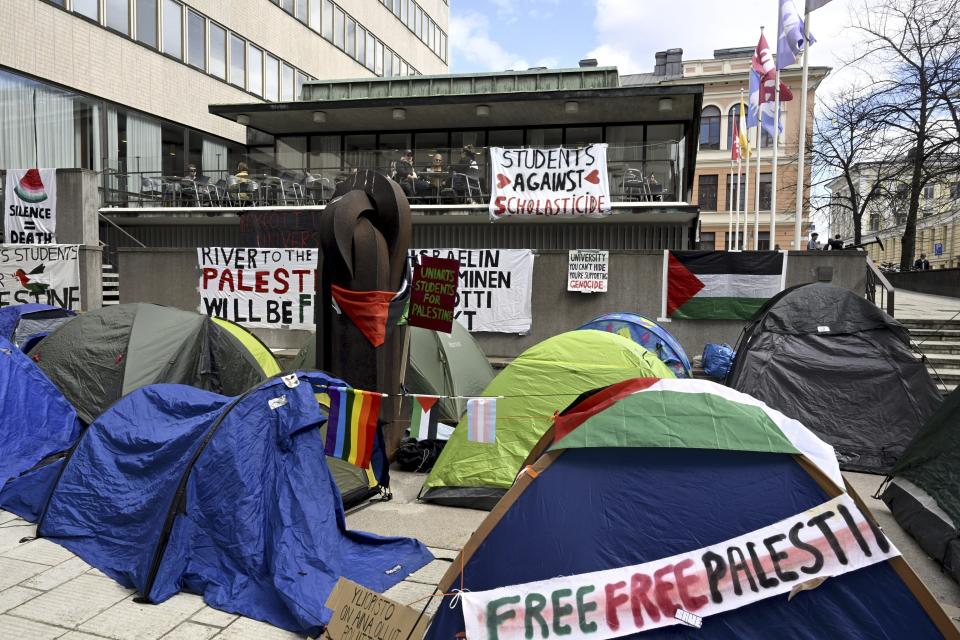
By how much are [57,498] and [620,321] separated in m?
7.36

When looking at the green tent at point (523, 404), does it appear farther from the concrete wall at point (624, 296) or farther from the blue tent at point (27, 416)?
the concrete wall at point (624, 296)

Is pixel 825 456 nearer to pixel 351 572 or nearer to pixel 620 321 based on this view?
pixel 351 572

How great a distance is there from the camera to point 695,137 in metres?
19.1

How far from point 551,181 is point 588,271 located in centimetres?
358

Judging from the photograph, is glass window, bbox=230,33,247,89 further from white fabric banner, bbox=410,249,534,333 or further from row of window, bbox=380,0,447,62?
white fabric banner, bbox=410,249,534,333

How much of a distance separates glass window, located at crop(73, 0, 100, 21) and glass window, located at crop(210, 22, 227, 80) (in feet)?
15.9

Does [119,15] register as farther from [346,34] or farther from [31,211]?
[346,34]

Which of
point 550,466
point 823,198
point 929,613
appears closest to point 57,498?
point 550,466

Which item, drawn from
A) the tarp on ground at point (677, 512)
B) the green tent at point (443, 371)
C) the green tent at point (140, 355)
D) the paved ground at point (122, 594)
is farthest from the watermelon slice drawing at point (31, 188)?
the tarp on ground at point (677, 512)

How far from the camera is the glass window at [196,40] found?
2414cm

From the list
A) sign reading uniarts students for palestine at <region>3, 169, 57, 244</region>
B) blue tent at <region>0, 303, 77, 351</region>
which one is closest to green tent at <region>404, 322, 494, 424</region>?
blue tent at <region>0, 303, 77, 351</region>

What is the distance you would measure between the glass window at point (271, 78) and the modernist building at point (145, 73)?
0.04 m

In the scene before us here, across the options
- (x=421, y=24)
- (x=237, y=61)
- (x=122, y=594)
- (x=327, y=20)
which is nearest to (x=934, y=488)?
(x=122, y=594)

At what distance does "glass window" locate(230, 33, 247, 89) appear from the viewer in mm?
26125
